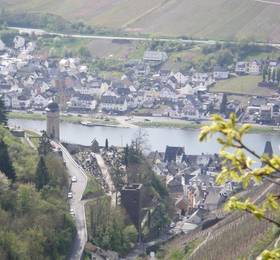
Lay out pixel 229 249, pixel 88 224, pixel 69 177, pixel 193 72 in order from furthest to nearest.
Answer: pixel 193 72 → pixel 69 177 → pixel 88 224 → pixel 229 249

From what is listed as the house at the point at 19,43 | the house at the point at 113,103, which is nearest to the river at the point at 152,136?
the house at the point at 113,103

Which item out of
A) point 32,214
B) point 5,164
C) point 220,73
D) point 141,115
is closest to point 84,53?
point 220,73

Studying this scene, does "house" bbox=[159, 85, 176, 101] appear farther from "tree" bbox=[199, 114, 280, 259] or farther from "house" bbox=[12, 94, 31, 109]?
"tree" bbox=[199, 114, 280, 259]

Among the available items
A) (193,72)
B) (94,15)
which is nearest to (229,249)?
(193,72)

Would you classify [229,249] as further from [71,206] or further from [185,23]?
[185,23]

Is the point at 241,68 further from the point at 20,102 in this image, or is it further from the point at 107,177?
the point at 107,177

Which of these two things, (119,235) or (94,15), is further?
(94,15)
